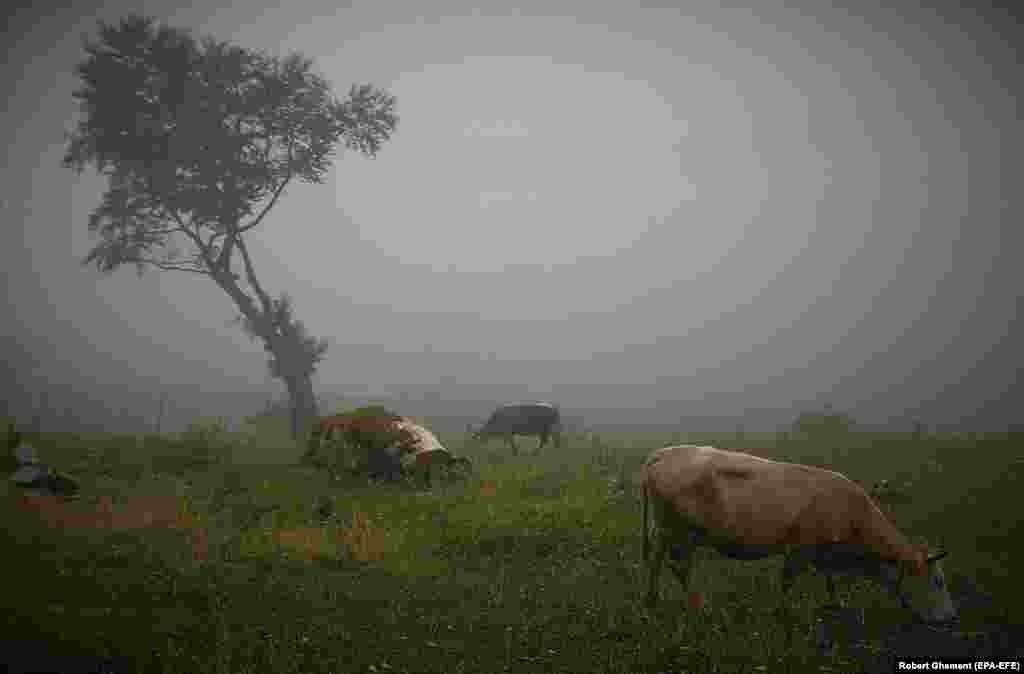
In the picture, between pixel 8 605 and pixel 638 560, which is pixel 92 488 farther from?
pixel 638 560

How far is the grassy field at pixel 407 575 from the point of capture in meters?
7.00

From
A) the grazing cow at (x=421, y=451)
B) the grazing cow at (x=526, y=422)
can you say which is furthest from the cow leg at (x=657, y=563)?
the grazing cow at (x=526, y=422)

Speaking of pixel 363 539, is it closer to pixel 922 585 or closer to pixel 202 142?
pixel 922 585

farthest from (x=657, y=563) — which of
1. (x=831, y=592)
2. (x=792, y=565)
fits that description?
(x=831, y=592)

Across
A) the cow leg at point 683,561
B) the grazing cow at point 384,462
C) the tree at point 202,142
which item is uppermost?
the tree at point 202,142

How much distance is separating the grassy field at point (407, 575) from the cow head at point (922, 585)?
1.54ft

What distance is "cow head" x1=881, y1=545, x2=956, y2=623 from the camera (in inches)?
317

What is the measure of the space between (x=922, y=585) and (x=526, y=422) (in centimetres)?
1692

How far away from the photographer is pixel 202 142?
23.2 metres

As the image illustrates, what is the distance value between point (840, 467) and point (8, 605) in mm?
19132

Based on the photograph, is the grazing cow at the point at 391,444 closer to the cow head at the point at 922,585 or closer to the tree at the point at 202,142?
the tree at the point at 202,142

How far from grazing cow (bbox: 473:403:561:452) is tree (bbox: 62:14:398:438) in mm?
8616

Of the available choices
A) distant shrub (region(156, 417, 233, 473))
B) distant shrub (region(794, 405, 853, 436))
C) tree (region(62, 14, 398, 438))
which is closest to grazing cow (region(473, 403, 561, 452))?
tree (region(62, 14, 398, 438))

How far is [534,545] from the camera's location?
439 inches
